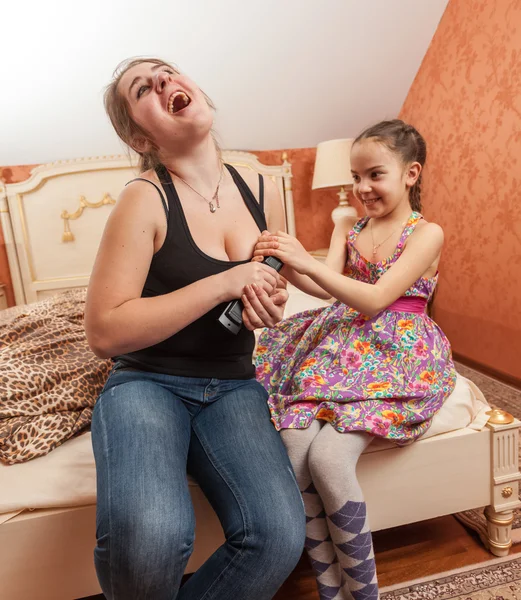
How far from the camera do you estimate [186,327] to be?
1.06m

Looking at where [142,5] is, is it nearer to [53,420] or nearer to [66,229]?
[66,229]

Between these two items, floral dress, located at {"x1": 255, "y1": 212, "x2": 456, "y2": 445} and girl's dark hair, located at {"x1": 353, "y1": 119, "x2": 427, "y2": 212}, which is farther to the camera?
girl's dark hair, located at {"x1": 353, "y1": 119, "x2": 427, "y2": 212}

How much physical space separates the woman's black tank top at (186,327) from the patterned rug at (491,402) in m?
0.82

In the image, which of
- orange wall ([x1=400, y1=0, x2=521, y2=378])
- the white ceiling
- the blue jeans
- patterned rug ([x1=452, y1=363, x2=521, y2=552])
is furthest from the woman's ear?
orange wall ([x1=400, y1=0, x2=521, y2=378])

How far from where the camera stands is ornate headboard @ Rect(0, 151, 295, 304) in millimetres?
3174

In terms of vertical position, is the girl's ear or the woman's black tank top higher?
the girl's ear

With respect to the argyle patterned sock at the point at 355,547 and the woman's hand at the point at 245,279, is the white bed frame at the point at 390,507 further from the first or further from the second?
the woman's hand at the point at 245,279

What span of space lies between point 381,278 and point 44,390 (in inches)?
34.5

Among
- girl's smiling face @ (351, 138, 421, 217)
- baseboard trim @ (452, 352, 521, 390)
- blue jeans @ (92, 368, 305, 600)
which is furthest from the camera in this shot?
baseboard trim @ (452, 352, 521, 390)

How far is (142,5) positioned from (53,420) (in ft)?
6.89

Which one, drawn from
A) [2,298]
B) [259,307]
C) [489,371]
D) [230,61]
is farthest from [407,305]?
[2,298]

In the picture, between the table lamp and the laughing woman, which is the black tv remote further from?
the table lamp

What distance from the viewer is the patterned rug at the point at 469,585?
3.88ft

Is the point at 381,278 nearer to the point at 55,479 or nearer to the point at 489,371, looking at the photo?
the point at 55,479
